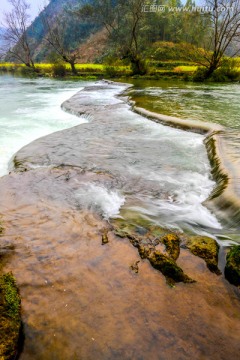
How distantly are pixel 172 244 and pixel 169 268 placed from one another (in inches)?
14.4

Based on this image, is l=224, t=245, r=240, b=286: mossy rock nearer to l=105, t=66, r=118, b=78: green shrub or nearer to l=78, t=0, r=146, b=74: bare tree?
l=78, t=0, r=146, b=74: bare tree

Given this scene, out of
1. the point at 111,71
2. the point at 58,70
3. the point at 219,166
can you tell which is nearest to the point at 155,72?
the point at 111,71

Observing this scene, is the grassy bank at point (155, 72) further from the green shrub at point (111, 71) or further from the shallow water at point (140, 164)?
the shallow water at point (140, 164)

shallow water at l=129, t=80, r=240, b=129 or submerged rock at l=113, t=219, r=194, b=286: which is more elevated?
shallow water at l=129, t=80, r=240, b=129

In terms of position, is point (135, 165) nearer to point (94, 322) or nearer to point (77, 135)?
point (77, 135)

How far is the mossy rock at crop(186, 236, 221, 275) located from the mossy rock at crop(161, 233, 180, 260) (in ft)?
0.44

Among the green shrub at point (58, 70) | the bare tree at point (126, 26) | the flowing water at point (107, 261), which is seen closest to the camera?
the flowing water at point (107, 261)

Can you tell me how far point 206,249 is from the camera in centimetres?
285

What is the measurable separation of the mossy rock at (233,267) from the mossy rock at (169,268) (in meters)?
0.36

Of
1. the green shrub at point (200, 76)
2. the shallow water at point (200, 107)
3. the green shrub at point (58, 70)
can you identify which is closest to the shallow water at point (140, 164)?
the shallow water at point (200, 107)

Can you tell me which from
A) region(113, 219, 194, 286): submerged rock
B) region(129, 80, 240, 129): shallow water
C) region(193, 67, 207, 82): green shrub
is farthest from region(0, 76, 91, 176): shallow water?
region(193, 67, 207, 82): green shrub

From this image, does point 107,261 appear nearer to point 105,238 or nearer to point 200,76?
point 105,238

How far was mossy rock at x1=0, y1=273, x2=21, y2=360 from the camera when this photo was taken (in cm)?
170

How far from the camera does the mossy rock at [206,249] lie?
2689 mm
